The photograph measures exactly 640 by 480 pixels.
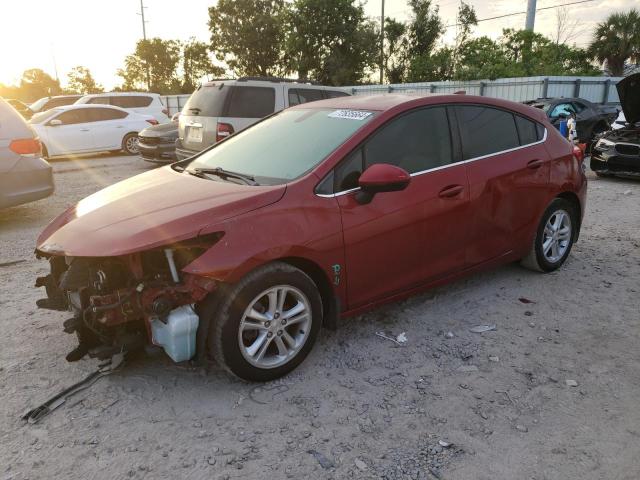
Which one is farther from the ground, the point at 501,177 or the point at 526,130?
the point at 526,130

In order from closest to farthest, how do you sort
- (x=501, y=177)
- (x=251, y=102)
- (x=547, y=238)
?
(x=501, y=177) < (x=547, y=238) < (x=251, y=102)

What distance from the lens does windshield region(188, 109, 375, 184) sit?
338cm

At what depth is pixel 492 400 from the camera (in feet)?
9.54

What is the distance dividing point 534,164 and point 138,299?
332 centimetres

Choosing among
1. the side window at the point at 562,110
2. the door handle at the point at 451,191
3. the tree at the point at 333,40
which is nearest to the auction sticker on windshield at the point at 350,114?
the door handle at the point at 451,191

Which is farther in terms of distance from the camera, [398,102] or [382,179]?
[398,102]

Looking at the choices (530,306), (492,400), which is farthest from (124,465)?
(530,306)

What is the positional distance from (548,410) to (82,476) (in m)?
2.38

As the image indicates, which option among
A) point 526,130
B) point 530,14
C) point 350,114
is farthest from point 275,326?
point 530,14

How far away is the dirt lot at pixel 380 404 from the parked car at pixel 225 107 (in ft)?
17.2

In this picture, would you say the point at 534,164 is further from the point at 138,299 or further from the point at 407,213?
the point at 138,299

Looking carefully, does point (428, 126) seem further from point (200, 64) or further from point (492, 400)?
point (200, 64)

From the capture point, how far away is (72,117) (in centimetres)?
1396

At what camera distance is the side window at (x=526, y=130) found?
14.4 ft
